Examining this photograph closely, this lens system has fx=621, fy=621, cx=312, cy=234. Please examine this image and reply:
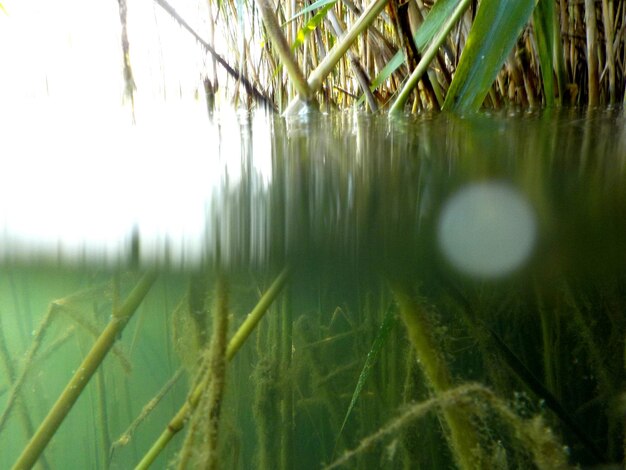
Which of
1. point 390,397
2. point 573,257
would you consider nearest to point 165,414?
point 390,397

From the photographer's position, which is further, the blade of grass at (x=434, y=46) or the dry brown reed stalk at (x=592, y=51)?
the dry brown reed stalk at (x=592, y=51)

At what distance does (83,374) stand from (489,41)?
0.86 meters

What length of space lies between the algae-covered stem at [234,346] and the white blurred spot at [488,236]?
18cm

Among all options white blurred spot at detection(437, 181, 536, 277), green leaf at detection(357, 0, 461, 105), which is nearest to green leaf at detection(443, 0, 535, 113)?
green leaf at detection(357, 0, 461, 105)

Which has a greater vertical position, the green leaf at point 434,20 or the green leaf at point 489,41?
the green leaf at point 434,20

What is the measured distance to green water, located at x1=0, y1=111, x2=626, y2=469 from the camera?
64cm

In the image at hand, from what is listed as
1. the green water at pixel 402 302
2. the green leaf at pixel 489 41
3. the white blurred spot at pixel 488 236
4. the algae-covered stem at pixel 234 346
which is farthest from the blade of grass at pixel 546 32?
the algae-covered stem at pixel 234 346

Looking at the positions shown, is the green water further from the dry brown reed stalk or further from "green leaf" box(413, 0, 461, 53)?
the dry brown reed stalk

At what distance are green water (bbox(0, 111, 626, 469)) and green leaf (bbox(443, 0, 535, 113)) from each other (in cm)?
16

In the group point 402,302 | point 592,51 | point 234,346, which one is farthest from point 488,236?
point 592,51

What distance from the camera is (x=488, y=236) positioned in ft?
2.06

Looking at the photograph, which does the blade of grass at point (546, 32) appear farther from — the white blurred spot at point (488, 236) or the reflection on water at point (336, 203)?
the white blurred spot at point (488, 236)

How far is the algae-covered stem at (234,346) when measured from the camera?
69cm

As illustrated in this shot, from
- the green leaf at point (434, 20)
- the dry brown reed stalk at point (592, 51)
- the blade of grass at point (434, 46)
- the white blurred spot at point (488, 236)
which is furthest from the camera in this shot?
the dry brown reed stalk at point (592, 51)
